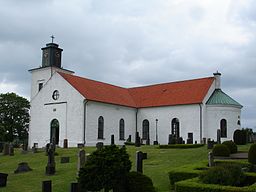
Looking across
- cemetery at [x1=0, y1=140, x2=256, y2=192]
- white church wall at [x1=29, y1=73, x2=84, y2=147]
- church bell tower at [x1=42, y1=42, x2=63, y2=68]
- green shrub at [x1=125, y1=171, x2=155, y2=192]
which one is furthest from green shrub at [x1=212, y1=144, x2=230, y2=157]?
church bell tower at [x1=42, y1=42, x2=63, y2=68]

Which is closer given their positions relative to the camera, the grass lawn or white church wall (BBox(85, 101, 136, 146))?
the grass lawn

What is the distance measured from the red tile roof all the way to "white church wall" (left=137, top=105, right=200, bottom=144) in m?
0.61

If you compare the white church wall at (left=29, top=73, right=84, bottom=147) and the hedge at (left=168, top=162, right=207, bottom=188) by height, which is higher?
the white church wall at (left=29, top=73, right=84, bottom=147)

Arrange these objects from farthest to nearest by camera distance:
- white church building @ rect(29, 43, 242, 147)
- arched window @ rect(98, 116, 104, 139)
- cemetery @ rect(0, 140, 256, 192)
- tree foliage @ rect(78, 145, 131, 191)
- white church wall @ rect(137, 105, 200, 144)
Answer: white church wall @ rect(137, 105, 200, 144), arched window @ rect(98, 116, 104, 139), white church building @ rect(29, 43, 242, 147), tree foliage @ rect(78, 145, 131, 191), cemetery @ rect(0, 140, 256, 192)

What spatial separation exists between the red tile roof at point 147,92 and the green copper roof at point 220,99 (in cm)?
99

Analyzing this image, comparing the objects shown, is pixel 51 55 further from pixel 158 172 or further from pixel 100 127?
pixel 158 172

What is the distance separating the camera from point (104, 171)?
11.1 meters

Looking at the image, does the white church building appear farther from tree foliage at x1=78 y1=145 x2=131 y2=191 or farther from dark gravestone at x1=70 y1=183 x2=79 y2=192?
dark gravestone at x1=70 y1=183 x2=79 y2=192

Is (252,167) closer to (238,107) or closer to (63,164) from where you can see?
(63,164)

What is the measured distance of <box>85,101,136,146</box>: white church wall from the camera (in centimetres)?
3700

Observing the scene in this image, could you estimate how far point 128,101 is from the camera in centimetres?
4303

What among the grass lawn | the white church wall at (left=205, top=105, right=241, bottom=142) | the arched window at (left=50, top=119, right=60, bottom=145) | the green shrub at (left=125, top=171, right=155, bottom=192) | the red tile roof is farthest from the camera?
the arched window at (left=50, top=119, right=60, bottom=145)

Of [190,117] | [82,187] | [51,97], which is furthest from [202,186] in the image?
[51,97]

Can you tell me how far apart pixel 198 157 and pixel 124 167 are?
10157mm
